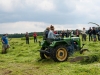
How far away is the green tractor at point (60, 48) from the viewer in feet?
40.7

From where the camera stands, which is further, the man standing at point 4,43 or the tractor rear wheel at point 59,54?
the man standing at point 4,43

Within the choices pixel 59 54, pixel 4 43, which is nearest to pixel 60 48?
pixel 59 54

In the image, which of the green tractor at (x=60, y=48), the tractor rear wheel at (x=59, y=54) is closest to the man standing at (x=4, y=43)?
the green tractor at (x=60, y=48)

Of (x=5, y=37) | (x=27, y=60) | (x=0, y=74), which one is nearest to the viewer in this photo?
(x=0, y=74)

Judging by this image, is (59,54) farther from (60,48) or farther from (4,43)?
(4,43)

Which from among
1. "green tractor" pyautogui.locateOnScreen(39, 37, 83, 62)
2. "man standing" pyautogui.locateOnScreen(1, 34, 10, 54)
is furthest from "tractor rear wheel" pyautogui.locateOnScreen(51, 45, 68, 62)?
"man standing" pyautogui.locateOnScreen(1, 34, 10, 54)

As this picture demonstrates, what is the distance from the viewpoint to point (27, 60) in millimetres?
14047

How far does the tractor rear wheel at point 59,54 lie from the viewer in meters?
12.4

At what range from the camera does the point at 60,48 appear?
495 inches

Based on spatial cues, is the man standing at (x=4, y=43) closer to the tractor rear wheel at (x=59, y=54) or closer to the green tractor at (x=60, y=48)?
the green tractor at (x=60, y=48)

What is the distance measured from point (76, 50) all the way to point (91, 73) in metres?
4.60

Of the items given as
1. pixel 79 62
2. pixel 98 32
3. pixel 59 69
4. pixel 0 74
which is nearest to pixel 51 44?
pixel 79 62

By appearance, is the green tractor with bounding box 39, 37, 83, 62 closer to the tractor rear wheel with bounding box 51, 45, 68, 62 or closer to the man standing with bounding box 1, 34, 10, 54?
the tractor rear wheel with bounding box 51, 45, 68, 62

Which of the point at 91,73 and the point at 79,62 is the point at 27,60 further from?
the point at 91,73
